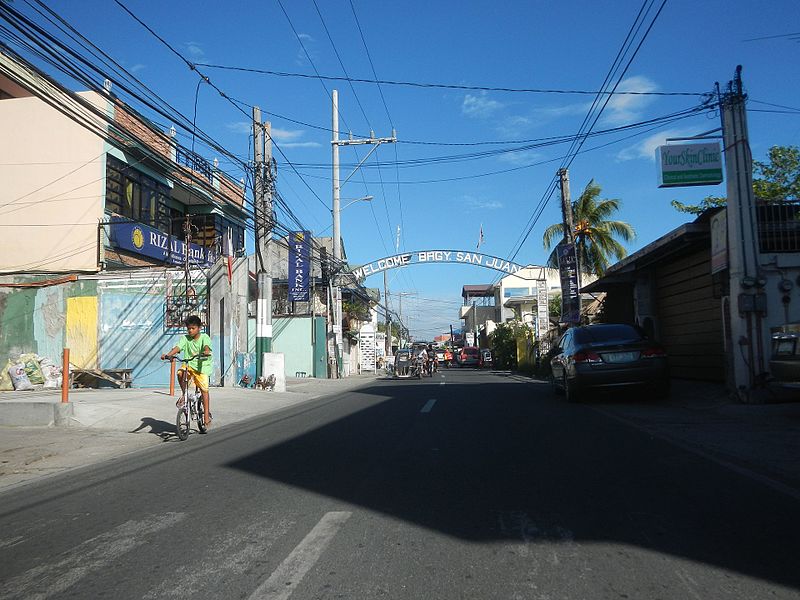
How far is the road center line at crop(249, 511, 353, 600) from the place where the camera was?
3557mm

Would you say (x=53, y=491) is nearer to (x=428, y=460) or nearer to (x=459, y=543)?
(x=428, y=460)

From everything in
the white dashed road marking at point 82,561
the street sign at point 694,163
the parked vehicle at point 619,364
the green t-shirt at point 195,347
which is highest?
the street sign at point 694,163

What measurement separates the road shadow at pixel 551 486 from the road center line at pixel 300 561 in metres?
0.52

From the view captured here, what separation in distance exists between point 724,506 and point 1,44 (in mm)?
9072

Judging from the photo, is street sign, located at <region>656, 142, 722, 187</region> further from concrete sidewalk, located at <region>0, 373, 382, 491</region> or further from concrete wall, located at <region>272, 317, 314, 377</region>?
concrete wall, located at <region>272, 317, 314, 377</region>

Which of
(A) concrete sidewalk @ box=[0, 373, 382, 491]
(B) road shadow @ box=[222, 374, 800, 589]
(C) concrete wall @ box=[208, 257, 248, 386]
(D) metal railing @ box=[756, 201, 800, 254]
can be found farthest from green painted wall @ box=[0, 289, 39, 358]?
(D) metal railing @ box=[756, 201, 800, 254]

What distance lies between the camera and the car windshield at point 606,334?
1269cm

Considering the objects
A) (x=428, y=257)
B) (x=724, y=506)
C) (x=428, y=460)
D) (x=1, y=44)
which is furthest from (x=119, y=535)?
(x=428, y=257)

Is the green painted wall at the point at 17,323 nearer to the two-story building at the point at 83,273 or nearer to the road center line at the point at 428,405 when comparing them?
the two-story building at the point at 83,273

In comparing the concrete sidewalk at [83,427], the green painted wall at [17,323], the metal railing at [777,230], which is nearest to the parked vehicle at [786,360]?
the metal railing at [777,230]

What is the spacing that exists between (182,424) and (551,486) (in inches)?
237

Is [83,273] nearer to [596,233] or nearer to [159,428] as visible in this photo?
[159,428]

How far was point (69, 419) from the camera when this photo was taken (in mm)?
11055

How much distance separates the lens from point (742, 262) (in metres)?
11.4
